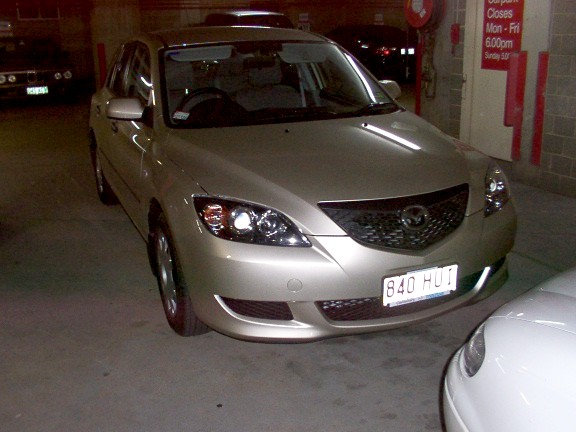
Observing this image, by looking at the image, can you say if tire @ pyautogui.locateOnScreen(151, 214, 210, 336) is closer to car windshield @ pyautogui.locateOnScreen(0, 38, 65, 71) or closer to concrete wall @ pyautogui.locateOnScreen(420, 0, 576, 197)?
concrete wall @ pyautogui.locateOnScreen(420, 0, 576, 197)

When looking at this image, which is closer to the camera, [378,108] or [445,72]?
[378,108]

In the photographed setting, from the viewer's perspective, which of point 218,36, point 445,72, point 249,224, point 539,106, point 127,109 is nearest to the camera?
point 249,224

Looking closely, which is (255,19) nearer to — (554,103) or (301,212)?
(554,103)

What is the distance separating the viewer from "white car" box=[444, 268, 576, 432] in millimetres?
1884

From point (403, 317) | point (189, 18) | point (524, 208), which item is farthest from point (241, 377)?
point (189, 18)

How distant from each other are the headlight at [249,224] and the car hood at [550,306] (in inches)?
37.9

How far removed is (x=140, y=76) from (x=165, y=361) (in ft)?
6.74

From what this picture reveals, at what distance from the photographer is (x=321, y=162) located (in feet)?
11.4

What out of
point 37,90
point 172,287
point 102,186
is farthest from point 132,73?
point 37,90

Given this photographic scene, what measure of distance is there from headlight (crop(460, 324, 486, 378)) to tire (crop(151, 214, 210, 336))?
1.51 meters

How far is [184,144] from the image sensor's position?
3.74 m

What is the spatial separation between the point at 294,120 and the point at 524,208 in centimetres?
268

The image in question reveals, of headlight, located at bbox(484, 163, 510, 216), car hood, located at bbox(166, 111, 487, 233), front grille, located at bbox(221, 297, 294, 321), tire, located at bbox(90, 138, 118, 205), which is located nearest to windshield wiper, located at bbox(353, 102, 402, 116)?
car hood, located at bbox(166, 111, 487, 233)

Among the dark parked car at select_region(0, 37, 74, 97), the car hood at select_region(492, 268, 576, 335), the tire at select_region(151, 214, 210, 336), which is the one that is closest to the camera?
the car hood at select_region(492, 268, 576, 335)
